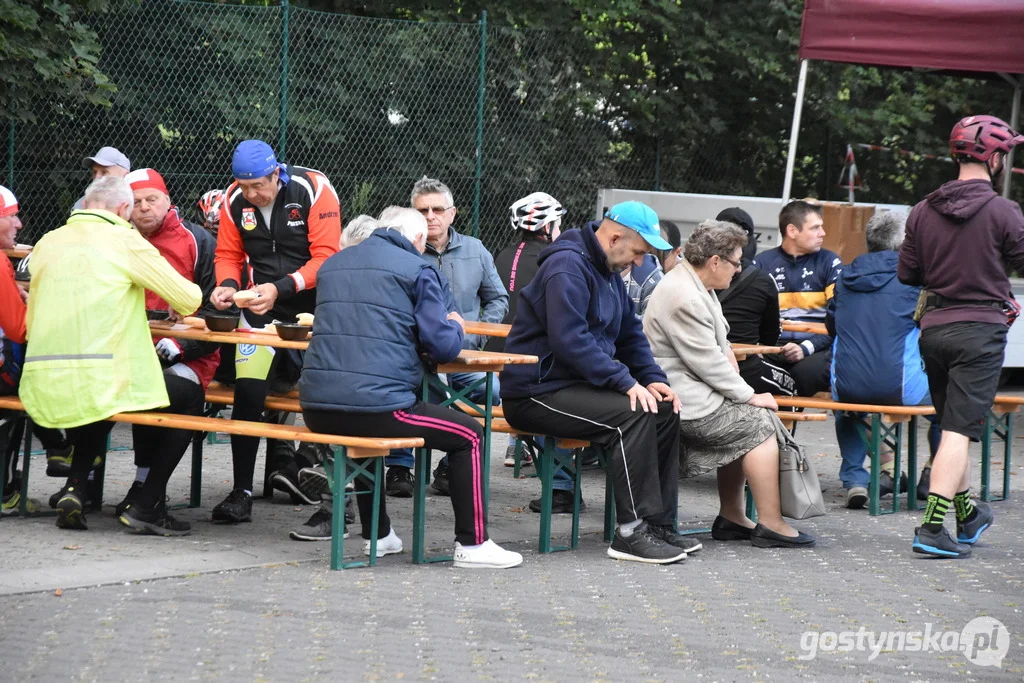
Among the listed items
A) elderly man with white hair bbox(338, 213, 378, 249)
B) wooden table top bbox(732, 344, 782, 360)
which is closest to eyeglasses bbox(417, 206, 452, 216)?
elderly man with white hair bbox(338, 213, 378, 249)

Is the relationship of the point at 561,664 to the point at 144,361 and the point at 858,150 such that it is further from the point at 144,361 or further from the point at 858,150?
the point at 858,150

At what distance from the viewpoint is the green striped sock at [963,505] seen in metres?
6.76

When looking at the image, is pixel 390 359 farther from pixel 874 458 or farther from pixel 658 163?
pixel 658 163

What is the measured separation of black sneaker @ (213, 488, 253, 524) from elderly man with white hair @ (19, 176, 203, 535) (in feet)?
2.18

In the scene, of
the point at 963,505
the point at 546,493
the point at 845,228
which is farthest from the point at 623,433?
the point at 845,228

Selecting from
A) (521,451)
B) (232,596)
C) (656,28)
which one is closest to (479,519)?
(232,596)

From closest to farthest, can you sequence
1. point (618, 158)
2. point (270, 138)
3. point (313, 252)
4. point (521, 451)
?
point (313, 252)
point (521, 451)
point (270, 138)
point (618, 158)

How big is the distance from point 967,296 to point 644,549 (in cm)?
184

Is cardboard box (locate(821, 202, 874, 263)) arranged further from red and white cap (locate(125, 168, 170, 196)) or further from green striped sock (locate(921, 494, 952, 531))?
red and white cap (locate(125, 168, 170, 196))

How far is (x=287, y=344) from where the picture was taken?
6.40m

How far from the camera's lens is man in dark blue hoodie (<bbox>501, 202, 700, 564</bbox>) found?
627 centimetres

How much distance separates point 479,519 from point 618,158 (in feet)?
30.9

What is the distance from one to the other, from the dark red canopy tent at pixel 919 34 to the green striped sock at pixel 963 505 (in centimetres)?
607

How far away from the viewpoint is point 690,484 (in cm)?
870
